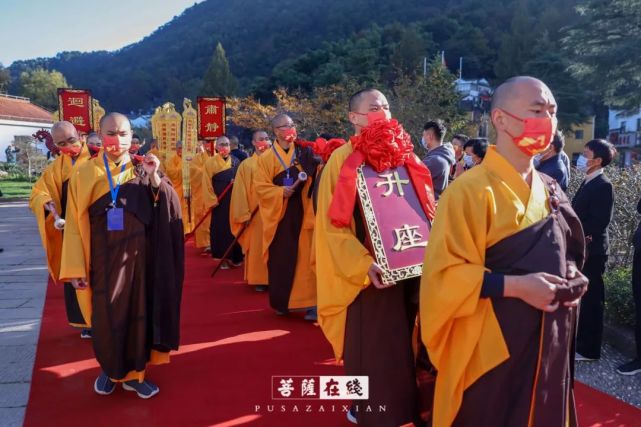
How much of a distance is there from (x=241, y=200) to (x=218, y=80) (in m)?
41.3

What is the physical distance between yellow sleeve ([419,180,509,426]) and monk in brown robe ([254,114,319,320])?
10.3ft

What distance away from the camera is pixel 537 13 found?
165 feet

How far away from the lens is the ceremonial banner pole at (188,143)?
10.1 m

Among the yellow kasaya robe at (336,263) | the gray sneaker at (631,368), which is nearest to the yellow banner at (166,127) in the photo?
the yellow kasaya robe at (336,263)

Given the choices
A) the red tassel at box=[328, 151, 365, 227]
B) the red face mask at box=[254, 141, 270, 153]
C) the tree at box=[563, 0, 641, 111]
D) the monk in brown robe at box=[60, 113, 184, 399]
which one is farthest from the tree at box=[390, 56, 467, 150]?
the red tassel at box=[328, 151, 365, 227]

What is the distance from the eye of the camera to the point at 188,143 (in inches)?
422

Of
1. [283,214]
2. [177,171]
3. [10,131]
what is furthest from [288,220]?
[10,131]

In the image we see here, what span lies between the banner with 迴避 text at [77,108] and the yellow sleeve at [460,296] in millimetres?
8329

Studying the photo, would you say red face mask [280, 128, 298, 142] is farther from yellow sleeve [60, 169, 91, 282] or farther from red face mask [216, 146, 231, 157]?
red face mask [216, 146, 231, 157]

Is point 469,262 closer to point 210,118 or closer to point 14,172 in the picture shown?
point 210,118

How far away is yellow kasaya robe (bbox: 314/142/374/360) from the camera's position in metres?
2.76

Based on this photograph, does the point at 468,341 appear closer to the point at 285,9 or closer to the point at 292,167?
the point at 292,167

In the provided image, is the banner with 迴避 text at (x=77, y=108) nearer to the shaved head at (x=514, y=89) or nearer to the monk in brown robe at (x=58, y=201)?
the monk in brown robe at (x=58, y=201)

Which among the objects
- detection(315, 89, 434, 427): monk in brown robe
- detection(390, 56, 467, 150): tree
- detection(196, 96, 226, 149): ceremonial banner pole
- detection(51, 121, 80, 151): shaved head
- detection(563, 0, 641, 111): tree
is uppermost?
detection(563, 0, 641, 111): tree
